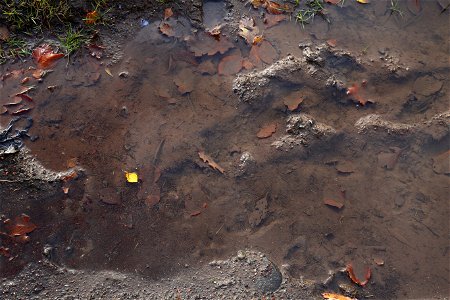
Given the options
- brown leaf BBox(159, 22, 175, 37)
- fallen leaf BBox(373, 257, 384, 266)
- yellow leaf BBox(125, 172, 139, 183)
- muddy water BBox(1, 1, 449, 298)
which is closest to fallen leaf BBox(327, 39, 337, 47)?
muddy water BBox(1, 1, 449, 298)

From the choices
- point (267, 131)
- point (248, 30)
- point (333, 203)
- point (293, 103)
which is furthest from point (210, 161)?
point (248, 30)

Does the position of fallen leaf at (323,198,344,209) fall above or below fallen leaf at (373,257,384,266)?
above

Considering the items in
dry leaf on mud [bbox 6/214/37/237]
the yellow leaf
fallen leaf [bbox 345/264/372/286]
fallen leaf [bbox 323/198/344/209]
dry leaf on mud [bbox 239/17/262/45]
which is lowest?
fallen leaf [bbox 345/264/372/286]

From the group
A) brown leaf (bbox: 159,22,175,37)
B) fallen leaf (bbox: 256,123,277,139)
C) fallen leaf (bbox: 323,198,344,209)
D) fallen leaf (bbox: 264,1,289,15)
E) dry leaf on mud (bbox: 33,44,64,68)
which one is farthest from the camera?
fallen leaf (bbox: 264,1,289,15)

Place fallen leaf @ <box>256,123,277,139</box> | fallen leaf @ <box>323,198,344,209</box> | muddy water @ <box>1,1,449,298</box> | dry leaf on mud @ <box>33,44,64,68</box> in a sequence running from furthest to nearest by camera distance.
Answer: dry leaf on mud @ <box>33,44,64,68</box> < fallen leaf @ <box>256,123,277,139</box> < fallen leaf @ <box>323,198,344,209</box> < muddy water @ <box>1,1,449,298</box>

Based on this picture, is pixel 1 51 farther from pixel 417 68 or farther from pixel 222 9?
pixel 417 68

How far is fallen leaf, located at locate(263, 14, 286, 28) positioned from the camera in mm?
3229

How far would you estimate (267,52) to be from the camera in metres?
3.11

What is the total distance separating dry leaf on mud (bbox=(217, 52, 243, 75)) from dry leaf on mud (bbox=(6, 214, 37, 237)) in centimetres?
164

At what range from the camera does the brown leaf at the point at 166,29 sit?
3139mm

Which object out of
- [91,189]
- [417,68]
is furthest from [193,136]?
[417,68]

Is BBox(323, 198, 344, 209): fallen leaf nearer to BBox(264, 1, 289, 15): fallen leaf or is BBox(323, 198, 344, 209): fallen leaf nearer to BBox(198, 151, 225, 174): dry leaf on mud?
BBox(198, 151, 225, 174): dry leaf on mud

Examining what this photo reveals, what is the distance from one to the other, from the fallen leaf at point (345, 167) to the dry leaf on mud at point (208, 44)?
1198 mm

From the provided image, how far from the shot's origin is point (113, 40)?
309cm
